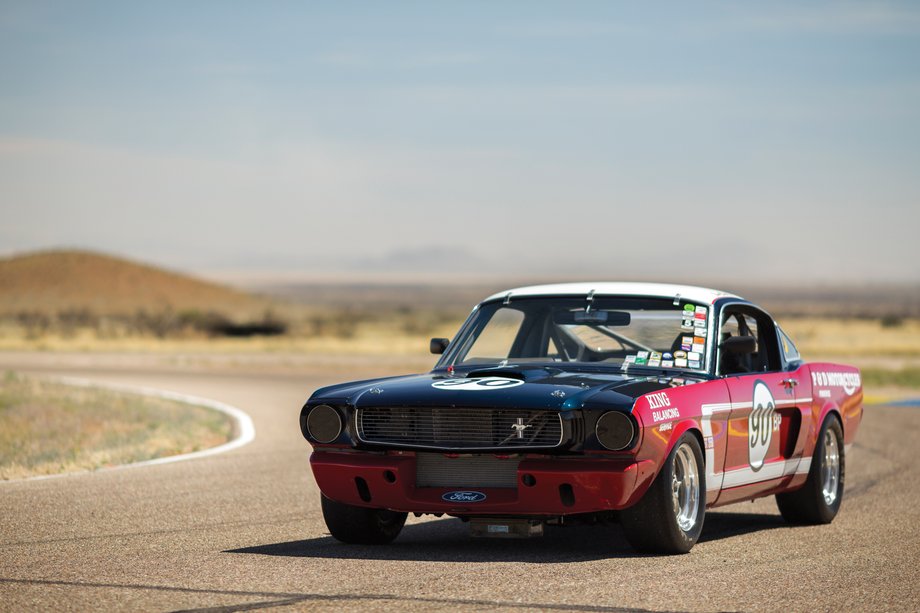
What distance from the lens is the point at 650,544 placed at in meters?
8.43

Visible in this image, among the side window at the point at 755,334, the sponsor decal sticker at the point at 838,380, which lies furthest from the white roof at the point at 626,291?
the sponsor decal sticker at the point at 838,380

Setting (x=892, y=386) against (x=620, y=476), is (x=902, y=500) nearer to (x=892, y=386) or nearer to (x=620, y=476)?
(x=620, y=476)

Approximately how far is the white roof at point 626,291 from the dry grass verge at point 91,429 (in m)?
5.42

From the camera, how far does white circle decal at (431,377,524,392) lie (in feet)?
27.8

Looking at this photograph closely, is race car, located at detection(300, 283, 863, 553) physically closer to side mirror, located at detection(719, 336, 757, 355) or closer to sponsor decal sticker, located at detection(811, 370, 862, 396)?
side mirror, located at detection(719, 336, 757, 355)

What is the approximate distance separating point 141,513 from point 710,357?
13.4 ft

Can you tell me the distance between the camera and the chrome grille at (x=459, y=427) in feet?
26.9

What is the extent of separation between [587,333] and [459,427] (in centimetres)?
215

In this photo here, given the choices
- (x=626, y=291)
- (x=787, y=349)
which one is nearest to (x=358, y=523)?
(x=626, y=291)

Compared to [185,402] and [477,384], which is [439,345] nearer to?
[477,384]

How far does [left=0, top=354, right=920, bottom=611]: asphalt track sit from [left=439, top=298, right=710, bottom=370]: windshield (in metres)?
1.18

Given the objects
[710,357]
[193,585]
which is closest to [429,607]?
[193,585]

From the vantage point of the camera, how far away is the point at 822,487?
35.1 feet

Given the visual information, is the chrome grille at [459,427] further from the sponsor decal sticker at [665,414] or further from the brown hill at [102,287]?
the brown hill at [102,287]
